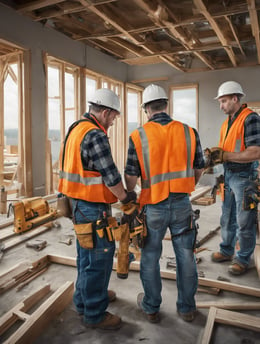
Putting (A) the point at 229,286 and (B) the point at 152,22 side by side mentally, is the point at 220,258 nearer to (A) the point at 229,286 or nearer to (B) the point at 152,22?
(A) the point at 229,286

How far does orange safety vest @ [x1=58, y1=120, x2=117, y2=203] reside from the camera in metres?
2.17

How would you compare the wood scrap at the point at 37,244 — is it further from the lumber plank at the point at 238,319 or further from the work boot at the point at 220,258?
the lumber plank at the point at 238,319

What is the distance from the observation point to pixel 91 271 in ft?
7.52

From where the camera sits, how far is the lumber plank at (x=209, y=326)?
210 centimetres

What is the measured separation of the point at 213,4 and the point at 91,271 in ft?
17.9

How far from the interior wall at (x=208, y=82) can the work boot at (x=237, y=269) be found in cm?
684

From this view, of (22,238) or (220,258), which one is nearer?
(220,258)

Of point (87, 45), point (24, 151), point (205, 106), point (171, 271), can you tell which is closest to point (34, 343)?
point (171, 271)

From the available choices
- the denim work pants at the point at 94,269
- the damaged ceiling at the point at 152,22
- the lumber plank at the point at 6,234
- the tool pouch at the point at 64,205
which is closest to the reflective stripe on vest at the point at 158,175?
the denim work pants at the point at 94,269

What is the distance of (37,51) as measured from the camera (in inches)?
241

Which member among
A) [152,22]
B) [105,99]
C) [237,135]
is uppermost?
[152,22]

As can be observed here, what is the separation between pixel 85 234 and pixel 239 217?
192 centimetres

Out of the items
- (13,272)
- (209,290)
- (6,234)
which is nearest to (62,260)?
(13,272)

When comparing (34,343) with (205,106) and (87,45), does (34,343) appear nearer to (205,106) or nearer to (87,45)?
(87,45)
